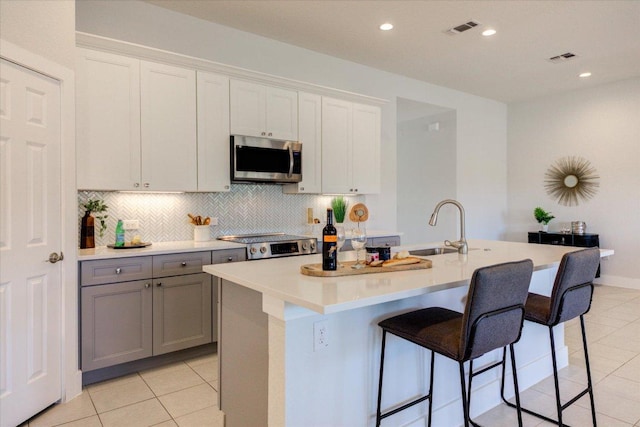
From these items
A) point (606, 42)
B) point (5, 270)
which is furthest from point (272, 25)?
point (606, 42)

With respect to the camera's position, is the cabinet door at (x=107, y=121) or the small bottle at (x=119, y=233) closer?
the cabinet door at (x=107, y=121)

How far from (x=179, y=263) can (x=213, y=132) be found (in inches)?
47.1

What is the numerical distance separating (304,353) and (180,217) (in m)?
2.46

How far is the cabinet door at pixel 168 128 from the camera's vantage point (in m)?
3.27

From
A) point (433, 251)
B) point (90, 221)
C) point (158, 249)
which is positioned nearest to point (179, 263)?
point (158, 249)

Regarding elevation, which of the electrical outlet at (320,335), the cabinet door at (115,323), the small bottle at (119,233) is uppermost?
the small bottle at (119,233)

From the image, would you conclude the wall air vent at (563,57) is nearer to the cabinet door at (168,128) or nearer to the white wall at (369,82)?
the white wall at (369,82)

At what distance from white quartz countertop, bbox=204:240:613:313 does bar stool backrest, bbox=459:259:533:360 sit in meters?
0.18

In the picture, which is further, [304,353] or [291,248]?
[291,248]

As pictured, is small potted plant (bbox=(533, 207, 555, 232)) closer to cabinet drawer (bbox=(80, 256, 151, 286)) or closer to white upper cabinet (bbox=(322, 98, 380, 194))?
white upper cabinet (bbox=(322, 98, 380, 194))

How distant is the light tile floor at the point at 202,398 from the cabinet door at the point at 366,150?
98.2 inches

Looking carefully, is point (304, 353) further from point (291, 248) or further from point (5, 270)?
point (291, 248)

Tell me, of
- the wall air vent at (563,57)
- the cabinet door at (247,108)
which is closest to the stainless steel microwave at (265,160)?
the cabinet door at (247,108)

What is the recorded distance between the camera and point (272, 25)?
4.03m
